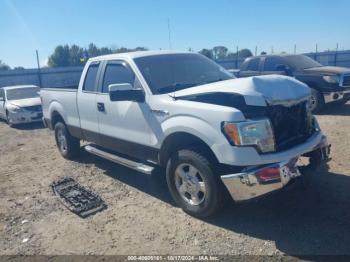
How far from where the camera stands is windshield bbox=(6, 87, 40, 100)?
13.2 m

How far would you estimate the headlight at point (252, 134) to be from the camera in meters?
3.51

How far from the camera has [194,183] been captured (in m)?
4.05

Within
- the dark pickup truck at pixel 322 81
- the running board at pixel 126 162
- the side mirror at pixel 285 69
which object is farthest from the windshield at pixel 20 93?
the dark pickup truck at pixel 322 81

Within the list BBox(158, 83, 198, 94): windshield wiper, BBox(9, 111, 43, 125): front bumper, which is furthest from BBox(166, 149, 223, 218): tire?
BBox(9, 111, 43, 125): front bumper

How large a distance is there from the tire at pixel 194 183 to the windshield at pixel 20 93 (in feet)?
35.2

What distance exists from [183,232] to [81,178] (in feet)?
8.99

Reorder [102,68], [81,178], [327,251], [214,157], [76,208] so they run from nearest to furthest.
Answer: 1. [327,251]
2. [214,157]
3. [76,208]
4. [102,68]
5. [81,178]

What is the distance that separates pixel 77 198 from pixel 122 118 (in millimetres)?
1363

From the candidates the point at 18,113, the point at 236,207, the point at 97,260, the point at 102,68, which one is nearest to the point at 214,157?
the point at 236,207

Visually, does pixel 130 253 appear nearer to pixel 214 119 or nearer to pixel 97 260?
pixel 97 260

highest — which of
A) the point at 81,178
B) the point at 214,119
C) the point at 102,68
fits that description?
the point at 102,68

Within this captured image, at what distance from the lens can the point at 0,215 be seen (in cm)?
471

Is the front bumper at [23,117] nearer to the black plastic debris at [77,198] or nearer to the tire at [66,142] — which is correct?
the tire at [66,142]

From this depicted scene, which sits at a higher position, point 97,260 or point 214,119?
point 214,119
